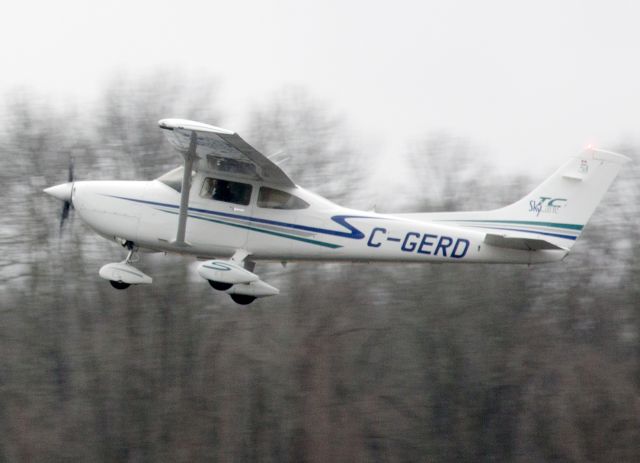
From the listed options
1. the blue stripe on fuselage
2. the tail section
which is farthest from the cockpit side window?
the tail section

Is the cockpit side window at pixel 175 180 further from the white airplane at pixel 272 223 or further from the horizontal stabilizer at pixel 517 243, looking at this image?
the horizontal stabilizer at pixel 517 243

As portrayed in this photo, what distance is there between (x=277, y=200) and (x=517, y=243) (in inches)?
125

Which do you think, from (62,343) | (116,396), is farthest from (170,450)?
(62,343)

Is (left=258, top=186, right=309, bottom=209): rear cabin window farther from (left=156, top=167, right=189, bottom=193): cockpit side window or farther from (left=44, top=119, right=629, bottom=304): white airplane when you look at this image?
(left=156, top=167, right=189, bottom=193): cockpit side window

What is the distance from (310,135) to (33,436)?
30.1 feet

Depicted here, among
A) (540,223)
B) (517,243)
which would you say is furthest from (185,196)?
(540,223)

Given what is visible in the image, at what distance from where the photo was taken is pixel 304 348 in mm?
27047

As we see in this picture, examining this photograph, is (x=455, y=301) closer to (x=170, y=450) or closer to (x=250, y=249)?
(x=170, y=450)

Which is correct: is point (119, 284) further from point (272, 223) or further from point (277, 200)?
point (277, 200)

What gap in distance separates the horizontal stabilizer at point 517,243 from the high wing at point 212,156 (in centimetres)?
272

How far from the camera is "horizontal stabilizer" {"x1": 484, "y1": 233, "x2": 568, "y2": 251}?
1612 cm

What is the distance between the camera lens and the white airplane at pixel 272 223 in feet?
54.2

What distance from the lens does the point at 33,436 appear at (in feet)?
86.8

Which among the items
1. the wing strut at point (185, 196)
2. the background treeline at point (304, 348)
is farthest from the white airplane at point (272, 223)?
the background treeline at point (304, 348)
